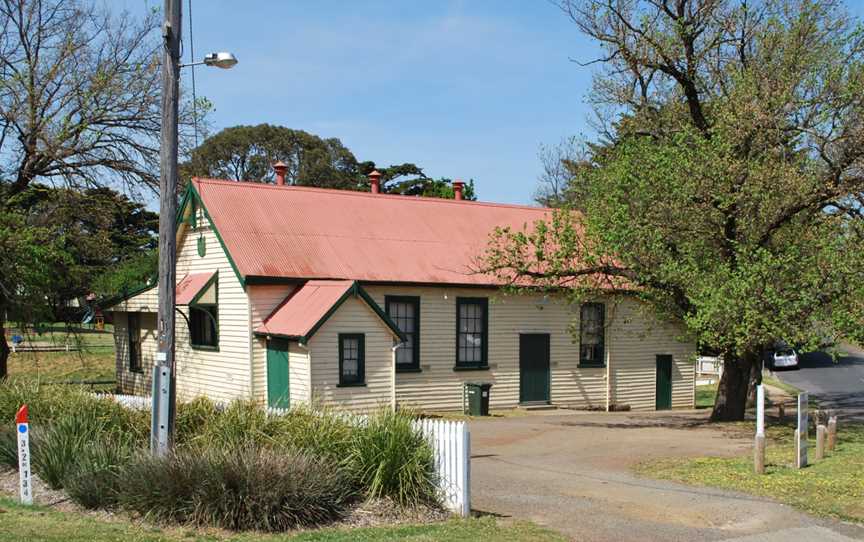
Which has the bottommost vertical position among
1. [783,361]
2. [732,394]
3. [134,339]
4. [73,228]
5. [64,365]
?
[783,361]

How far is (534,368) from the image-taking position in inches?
1022

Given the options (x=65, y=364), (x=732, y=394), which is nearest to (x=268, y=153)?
(x=65, y=364)

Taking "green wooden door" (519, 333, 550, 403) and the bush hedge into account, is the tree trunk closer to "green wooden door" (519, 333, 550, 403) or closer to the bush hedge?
"green wooden door" (519, 333, 550, 403)

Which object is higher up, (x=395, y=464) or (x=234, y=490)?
(x=395, y=464)

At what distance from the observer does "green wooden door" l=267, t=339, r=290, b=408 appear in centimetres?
2125

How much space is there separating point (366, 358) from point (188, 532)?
12162 mm

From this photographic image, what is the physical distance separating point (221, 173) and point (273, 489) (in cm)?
6714

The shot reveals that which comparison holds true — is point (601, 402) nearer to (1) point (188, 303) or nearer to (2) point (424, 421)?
(1) point (188, 303)

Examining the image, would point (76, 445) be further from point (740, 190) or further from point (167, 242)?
point (740, 190)

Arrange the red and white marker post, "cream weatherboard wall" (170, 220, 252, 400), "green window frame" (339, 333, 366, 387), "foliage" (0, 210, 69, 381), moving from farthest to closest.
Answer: "cream weatherboard wall" (170, 220, 252, 400), "foliage" (0, 210, 69, 381), "green window frame" (339, 333, 366, 387), the red and white marker post

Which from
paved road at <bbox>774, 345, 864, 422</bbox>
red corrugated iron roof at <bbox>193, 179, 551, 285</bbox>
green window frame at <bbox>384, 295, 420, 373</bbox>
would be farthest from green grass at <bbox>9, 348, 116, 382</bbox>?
paved road at <bbox>774, 345, 864, 422</bbox>

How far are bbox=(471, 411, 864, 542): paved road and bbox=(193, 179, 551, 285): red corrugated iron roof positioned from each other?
19.2 ft

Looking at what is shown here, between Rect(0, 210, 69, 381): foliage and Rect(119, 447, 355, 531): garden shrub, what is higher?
Rect(0, 210, 69, 381): foliage

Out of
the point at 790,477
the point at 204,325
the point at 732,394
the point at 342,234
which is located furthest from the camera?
the point at 204,325
